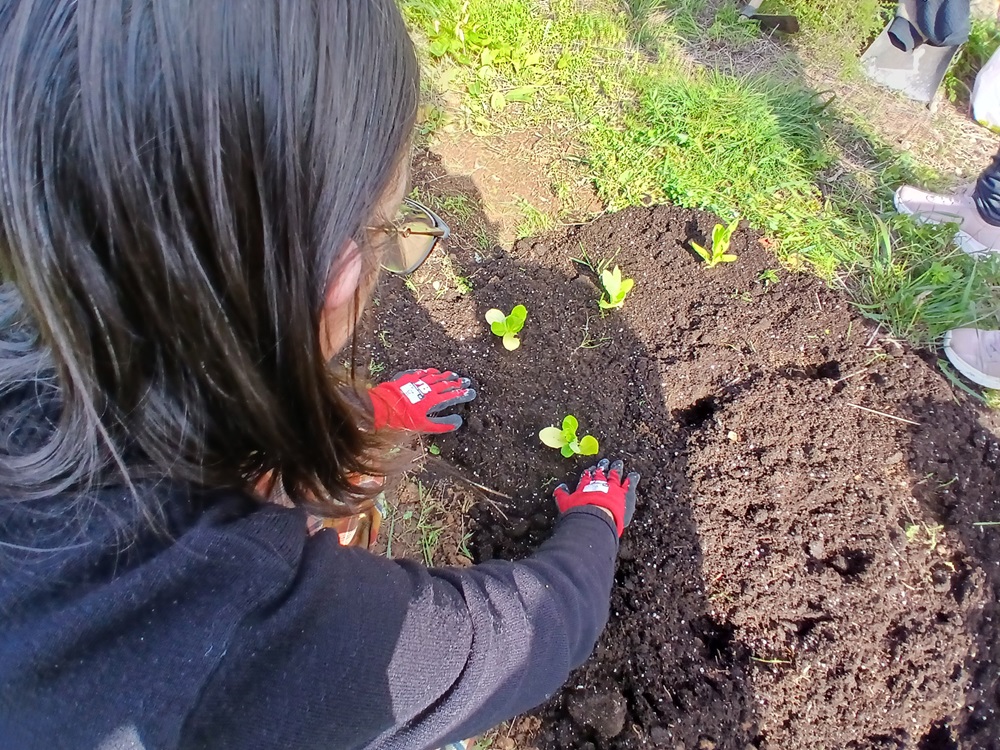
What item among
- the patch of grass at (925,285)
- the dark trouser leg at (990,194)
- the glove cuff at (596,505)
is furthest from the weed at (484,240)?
the dark trouser leg at (990,194)

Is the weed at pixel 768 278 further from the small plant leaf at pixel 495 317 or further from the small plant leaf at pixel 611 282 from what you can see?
the small plant leaf at pixel 495 317

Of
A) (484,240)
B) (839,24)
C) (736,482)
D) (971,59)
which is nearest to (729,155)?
(484,240)

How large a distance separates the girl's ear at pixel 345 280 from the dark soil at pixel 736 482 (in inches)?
45.9

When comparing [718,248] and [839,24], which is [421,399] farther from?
[839,24]

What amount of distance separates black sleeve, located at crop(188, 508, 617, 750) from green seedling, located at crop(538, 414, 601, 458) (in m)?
0.72

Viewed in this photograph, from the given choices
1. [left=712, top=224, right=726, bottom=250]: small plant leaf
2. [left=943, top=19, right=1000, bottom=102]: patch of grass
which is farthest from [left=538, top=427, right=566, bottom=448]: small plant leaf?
[left=943, top=19, right=1000, bottom=102]: patch of grass

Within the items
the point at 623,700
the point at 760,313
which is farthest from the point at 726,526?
the point at 760,313

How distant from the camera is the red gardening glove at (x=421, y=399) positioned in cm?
195

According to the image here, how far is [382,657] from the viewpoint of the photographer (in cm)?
90

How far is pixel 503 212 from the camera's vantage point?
254 cm

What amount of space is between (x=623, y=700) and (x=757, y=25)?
3.20 meters

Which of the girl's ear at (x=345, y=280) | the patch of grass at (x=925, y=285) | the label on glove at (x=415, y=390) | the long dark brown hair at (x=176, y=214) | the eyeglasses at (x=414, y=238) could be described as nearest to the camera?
the long dark brown hair at (x=176, y=214)

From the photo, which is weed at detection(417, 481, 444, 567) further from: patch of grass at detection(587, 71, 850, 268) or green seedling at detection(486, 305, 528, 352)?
patch of grass at detection(587, 71, 850, 268)

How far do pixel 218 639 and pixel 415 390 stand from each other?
1280 millimetres
